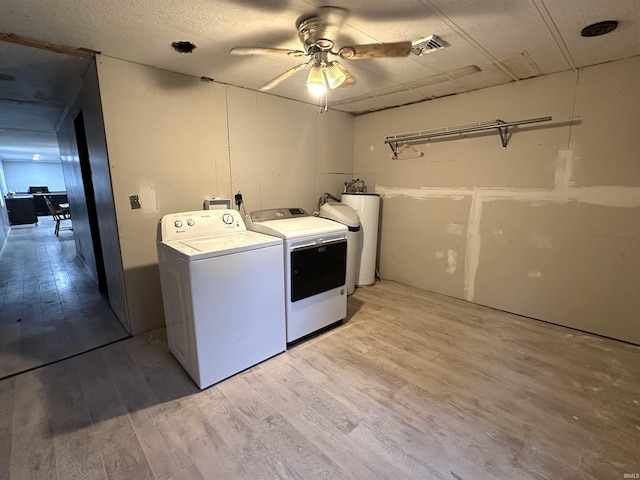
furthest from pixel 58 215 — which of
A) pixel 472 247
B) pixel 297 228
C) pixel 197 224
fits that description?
pixel 472 247

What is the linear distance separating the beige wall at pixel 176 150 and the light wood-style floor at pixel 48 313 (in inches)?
19.7

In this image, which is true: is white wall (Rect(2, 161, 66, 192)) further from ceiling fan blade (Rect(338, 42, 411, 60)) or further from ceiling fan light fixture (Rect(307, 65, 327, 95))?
ceiling fan blade (Rect(338, 42, 411, 60))

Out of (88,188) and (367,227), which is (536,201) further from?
(88,188)

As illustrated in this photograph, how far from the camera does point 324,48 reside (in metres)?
1.77

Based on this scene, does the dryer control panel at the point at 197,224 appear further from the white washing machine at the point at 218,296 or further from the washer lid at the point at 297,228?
the washer lid at the point at 297,228

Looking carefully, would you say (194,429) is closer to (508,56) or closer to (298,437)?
(298,437)

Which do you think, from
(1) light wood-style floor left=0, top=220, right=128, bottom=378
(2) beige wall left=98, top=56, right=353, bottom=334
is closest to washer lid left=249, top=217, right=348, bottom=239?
(2) beige wall left=98, top=56, right=353, bottom=334

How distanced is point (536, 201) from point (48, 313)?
486 centimetres

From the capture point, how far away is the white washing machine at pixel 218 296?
177cm

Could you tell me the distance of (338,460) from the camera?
1.38 m

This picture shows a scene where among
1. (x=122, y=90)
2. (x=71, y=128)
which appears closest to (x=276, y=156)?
(x=122, y=90)

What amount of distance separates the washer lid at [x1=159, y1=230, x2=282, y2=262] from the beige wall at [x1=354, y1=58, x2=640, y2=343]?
7.02 feet

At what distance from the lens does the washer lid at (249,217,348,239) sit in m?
2.20

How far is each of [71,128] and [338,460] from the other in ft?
14.5
